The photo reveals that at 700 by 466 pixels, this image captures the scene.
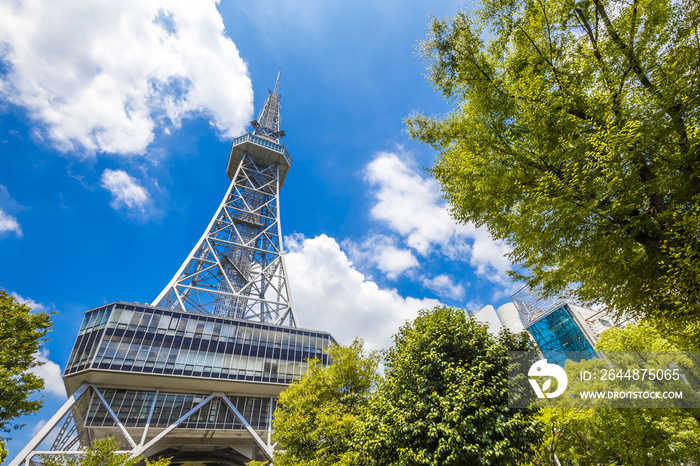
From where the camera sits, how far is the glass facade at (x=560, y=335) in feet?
154

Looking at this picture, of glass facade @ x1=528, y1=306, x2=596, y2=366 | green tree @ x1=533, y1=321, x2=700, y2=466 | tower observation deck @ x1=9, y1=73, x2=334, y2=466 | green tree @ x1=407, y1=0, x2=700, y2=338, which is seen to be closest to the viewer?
green tree @ x1=407, y1=0, x2=700, y2=338

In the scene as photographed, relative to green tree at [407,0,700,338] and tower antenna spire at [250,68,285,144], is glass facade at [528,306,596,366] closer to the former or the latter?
green tree at [407,0,700,338]

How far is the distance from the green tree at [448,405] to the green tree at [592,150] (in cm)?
311

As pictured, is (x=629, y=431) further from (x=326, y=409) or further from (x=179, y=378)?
(x=179, y=378)

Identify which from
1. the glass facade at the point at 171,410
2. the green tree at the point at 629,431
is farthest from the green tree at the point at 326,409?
the glass facade at the point at 171,410

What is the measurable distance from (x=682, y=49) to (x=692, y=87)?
0.85m

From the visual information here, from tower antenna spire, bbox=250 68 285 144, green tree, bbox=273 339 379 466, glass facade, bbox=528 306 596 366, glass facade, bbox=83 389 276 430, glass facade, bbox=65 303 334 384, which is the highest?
tower antenna spire, bbox=250 68 285 144

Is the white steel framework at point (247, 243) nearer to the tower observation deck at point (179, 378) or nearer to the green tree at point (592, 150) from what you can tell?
the tower observation deck at point (179, 378)

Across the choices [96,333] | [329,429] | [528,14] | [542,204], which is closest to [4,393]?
[96,333]

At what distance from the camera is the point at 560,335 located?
165 feet

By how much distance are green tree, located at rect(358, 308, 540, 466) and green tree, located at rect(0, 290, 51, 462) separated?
17097 millimetres

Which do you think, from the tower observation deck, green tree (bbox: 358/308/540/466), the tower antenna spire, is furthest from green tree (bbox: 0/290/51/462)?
the tower antenna spire

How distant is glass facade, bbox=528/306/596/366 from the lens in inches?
1850

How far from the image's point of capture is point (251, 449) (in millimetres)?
31719
